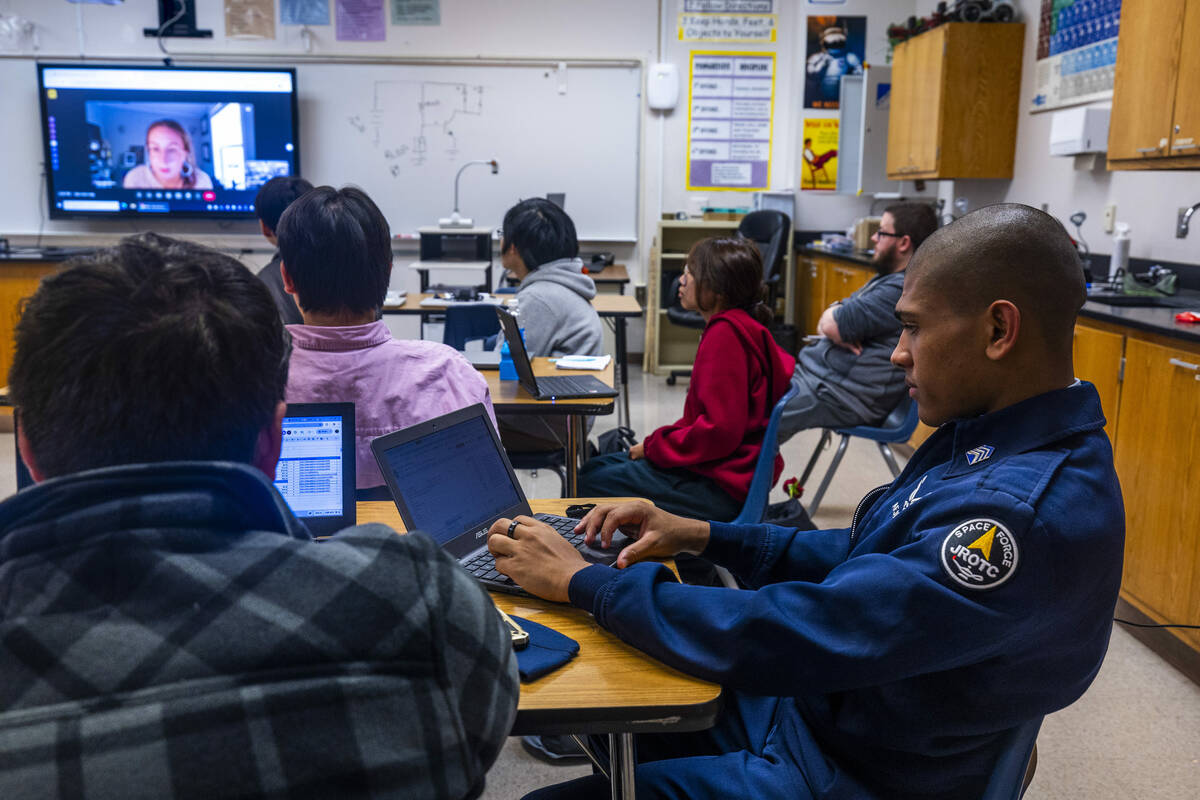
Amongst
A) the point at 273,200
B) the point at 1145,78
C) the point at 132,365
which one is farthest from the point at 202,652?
the point at 1145,78

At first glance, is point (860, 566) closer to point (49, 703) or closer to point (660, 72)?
point (49, 703)

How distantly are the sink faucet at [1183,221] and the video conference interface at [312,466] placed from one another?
2.98m

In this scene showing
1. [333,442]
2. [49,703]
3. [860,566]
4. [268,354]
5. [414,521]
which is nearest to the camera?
[49,703]

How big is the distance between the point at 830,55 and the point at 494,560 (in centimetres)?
600

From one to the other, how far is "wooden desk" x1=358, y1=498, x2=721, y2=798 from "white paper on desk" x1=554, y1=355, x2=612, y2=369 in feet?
6.55

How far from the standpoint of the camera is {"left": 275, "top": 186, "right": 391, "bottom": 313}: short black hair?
5.79 ft

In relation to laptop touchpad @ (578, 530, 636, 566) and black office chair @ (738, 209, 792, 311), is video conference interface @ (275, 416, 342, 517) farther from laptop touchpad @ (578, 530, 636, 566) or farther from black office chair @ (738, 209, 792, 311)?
black office chair @ (738, 209, 792, 311)

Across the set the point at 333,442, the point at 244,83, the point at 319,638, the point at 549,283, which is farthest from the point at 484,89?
the point at 319,638

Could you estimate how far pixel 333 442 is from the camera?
56.3 inches

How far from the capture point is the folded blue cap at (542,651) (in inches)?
41.5

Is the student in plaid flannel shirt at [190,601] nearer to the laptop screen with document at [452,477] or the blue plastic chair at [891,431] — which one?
the laptop screen with document at [452,477]

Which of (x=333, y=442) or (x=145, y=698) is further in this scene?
(x=333, y=442)

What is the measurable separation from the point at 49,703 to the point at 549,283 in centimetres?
278

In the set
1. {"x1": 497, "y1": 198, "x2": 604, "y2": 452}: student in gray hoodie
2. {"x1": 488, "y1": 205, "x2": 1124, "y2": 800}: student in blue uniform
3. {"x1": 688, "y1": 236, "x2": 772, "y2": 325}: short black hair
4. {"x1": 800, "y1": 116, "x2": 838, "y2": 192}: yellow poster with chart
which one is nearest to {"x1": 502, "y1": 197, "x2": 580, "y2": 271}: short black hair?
{"x1": 497, "y1": 198, "x2": 604, "y2": 452}: student in gray hoodie
